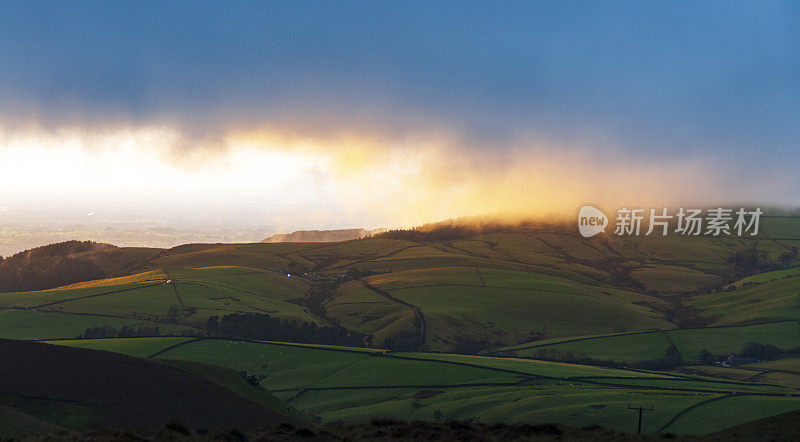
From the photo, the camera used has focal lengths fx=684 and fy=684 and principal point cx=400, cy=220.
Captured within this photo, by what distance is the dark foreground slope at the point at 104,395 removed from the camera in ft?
177

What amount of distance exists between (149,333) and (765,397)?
140 m

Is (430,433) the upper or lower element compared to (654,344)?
upper

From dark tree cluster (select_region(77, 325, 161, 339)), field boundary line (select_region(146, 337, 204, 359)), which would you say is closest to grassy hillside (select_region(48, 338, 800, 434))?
field boundary line (select_region(146, 337, 204, 359))

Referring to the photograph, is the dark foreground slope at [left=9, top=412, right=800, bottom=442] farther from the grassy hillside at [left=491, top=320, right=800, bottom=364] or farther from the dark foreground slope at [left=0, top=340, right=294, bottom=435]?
the grassy hillside at [left=491, top=320, right=800, bottom=364]

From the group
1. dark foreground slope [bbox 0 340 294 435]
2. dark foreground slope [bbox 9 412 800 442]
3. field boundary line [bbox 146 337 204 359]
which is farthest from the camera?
field boundary line [bbox 146 337 204 359]

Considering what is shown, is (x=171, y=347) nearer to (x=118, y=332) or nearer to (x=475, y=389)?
(x=118, y=332)

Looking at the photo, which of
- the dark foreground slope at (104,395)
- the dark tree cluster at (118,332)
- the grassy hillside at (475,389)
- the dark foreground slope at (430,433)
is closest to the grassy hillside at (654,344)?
the grassy hillside at (475,389)

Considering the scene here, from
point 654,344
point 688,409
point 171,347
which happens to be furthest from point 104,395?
point 654,344

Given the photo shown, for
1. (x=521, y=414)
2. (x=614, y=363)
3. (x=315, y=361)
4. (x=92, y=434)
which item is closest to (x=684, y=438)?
(x=92, y=434)

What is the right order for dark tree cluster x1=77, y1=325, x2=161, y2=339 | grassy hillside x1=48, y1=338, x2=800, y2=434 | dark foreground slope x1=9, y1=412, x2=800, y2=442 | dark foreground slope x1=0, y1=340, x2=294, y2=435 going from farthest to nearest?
dark tree cluster x1=77, y1=325, x2=161, y2=339
grassy hillside x1=48, y1=338, x2=800, y2=434
dark foreground slope x1=0, y1=340, x2=294, y2=435
dark foreground slope x1=9, y1=412, x2=800, y2=442

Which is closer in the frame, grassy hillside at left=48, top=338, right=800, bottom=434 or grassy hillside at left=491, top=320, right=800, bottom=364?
grassy hillside at left=48, top=338, right=800, bottom=434

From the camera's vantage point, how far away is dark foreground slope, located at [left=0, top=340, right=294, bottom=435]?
2119 inches

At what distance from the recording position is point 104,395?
5878 cm

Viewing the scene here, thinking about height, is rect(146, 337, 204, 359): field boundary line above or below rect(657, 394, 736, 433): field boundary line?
above
